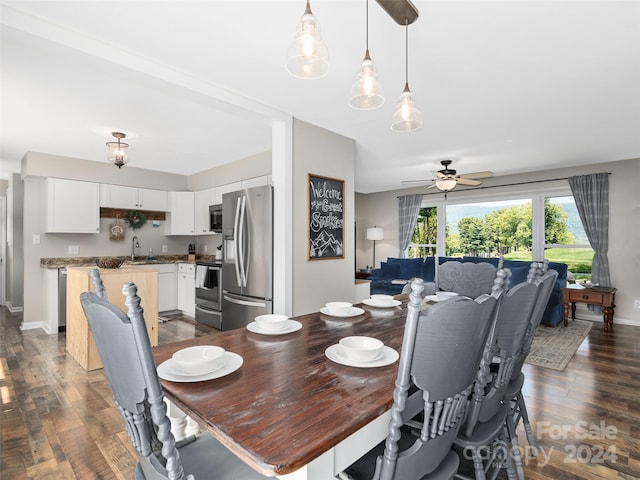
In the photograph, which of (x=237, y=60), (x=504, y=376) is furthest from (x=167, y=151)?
(x=504, y=376)

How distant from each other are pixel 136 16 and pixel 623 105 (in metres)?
3.92

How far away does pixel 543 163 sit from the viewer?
16.8 ft

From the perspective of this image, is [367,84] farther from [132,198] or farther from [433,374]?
[132,198]

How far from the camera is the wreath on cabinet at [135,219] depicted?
543cm

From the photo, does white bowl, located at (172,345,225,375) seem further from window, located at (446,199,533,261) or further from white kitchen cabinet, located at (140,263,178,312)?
window, located at (446,199,533,261)

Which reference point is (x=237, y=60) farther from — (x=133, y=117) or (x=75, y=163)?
(x=75, y=163)

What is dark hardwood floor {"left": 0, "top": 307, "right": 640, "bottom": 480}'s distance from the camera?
1.77 metres

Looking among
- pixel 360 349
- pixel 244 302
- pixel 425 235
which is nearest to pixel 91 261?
pixel 244 302

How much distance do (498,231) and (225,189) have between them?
5102 millimetres

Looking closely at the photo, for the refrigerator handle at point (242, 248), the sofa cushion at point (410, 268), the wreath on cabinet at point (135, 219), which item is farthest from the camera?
the sofa cushion at point (410, 268)

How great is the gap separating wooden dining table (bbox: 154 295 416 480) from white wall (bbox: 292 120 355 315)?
6.14ft

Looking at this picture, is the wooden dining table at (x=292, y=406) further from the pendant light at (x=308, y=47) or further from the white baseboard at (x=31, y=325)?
the white baseboard at (x=31, y=325)

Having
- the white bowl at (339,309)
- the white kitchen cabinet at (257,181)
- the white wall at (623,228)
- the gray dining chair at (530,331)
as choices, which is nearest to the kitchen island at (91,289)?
the white kitchen cabinet at (257,181)

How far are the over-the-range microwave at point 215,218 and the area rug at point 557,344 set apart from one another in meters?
4.28
